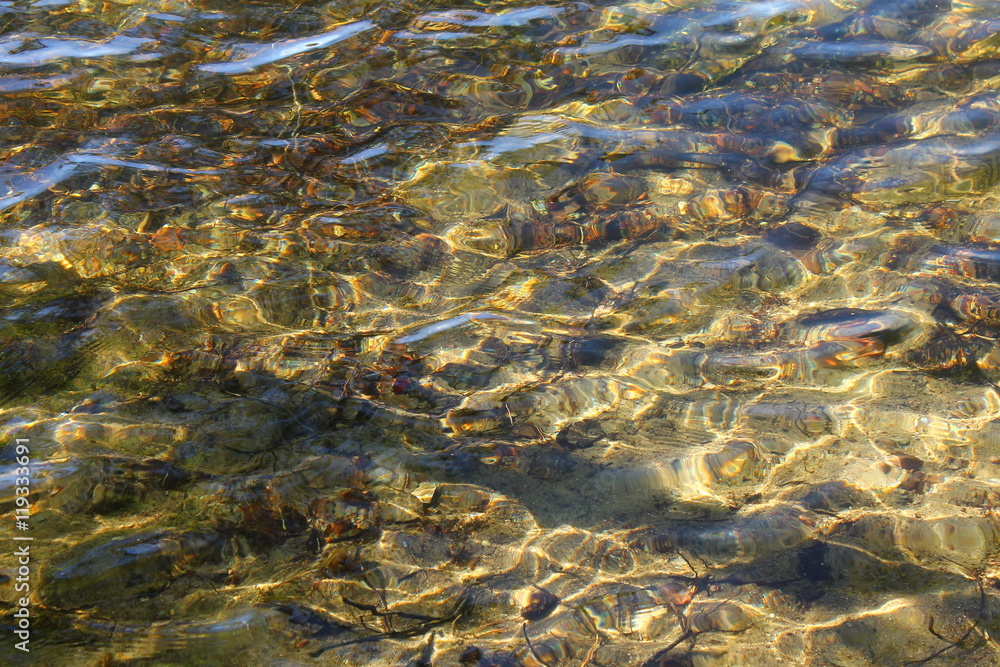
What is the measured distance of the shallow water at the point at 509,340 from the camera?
2.42m

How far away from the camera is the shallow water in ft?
7.95

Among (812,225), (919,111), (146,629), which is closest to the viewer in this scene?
(146,629)

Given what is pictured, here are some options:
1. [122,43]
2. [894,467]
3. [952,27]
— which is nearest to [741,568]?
[894,467]

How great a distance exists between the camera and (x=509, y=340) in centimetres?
345

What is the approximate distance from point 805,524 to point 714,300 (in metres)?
1.29

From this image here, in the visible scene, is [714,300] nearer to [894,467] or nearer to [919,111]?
[894,467]

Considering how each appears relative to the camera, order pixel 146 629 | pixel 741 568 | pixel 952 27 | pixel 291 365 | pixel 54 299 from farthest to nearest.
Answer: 1. pixel 952 27
2. pixel 54 299
3. pixel 291 365
4. pixel 741 568
5. pixel 146 629

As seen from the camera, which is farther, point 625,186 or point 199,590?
point 625,186

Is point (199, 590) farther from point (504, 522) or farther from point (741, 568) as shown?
point (741, 568)

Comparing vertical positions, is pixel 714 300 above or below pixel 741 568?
above

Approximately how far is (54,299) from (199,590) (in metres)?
1.84

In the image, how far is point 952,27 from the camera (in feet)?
17.9

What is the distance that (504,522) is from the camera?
107 inches

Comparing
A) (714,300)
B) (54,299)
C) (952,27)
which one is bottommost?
(714,300)
